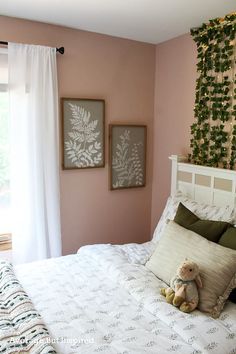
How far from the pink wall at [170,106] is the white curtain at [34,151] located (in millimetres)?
1074

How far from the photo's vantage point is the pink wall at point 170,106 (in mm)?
2906

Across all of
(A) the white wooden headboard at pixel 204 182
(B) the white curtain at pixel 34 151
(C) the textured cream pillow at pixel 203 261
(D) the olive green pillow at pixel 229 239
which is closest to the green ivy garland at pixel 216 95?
(A) the white wooden headboard at pixel 204 182

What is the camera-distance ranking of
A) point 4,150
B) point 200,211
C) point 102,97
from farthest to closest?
point 102,97 < point 4,150 < point 200,211

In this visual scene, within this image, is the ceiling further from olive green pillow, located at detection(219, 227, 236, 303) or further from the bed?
olive green pillow, located at detection(219, 227, 236, 303)

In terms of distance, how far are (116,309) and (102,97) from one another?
1.95 meters

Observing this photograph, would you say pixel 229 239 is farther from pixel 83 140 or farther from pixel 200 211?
pixel 83 140

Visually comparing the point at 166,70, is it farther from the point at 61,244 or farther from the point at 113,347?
the point at 113,347

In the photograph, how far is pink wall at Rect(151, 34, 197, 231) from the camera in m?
2.91

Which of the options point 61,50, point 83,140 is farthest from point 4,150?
point 61,50

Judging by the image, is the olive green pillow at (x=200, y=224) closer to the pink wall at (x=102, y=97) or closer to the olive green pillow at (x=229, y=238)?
the olive green pillow at (x=229, y=238)

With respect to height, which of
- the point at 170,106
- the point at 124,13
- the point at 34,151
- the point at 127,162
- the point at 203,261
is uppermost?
the point at 124,13

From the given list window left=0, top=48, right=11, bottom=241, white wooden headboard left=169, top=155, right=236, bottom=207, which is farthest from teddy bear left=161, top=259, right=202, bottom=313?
window left=0, top=48, right=11, bottom=241

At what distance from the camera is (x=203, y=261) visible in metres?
1.81

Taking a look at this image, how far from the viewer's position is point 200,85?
275 centimetres
